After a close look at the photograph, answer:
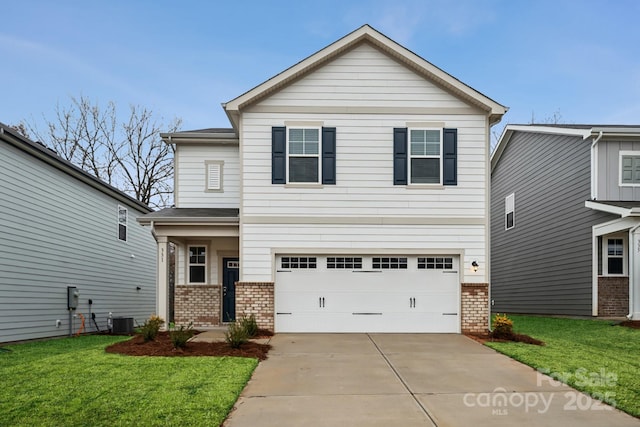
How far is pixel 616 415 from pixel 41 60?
1124 inches

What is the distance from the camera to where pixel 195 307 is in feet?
47.9

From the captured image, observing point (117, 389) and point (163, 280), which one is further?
point (163, 280)

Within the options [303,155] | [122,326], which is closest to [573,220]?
[303,155]

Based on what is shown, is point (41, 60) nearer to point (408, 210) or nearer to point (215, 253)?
point (215, 253)

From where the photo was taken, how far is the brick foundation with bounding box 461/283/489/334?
42.3 feet

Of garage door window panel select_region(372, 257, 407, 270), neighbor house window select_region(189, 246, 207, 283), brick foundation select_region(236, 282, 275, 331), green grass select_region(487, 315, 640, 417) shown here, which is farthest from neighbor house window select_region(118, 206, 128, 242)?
green grass select_region(487, 315, 640, 417)

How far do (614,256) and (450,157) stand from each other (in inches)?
286

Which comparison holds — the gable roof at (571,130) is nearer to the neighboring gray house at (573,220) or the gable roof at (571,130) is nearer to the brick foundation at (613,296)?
the neighboring gray house at (573,220)

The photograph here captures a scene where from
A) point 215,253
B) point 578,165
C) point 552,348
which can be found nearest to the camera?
point 552,348

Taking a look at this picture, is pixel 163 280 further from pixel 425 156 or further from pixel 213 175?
pixel 425 156

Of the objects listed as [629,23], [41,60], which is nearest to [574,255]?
[629,23]

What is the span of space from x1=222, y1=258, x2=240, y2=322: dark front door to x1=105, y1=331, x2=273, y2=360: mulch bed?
3791 mm

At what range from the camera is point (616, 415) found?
618 cm

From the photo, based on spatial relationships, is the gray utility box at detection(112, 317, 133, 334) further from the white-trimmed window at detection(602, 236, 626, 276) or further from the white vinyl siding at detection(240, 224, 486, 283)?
the white-trimmed window at detection(602, 236, 626, 276)
